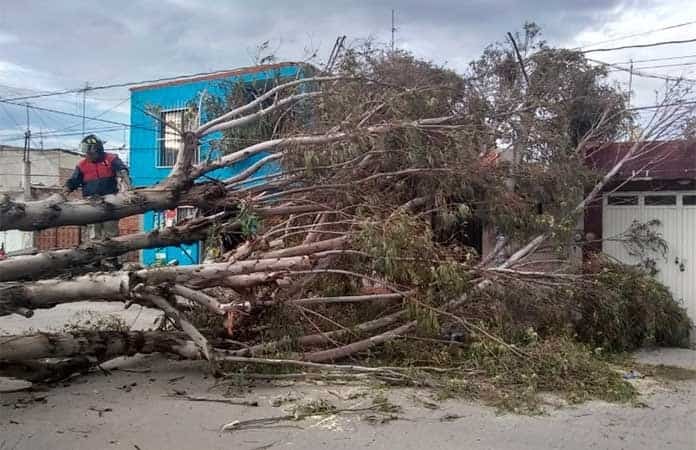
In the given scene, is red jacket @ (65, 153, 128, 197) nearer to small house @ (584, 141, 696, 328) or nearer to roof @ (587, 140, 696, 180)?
small house @ (584, 141, 696, 328)

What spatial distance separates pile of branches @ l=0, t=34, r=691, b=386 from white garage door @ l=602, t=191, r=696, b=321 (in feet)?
5.37

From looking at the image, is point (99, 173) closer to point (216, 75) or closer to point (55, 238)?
point (216, 75)

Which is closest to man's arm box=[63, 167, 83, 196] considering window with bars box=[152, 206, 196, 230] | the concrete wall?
window with bars box=[152, 206, 196, 230]

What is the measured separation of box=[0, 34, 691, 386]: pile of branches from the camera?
246 inches

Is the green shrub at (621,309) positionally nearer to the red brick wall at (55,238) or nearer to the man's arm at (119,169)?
the man's arm at (119,169)

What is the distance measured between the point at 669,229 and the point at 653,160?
112cm

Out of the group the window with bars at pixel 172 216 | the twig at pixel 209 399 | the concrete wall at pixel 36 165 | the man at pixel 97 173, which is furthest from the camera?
the concrete wall at pixel 36 165

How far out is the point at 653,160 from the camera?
1005cm

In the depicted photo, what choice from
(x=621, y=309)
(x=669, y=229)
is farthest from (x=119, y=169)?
(x=669, y=229)

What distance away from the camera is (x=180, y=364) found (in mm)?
7004

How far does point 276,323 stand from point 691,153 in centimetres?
717

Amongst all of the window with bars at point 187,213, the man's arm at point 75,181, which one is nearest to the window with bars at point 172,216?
the window with bars at point 187,213

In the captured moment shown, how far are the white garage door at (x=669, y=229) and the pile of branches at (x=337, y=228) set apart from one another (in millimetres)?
1637

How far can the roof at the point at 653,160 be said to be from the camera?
9750 mm
